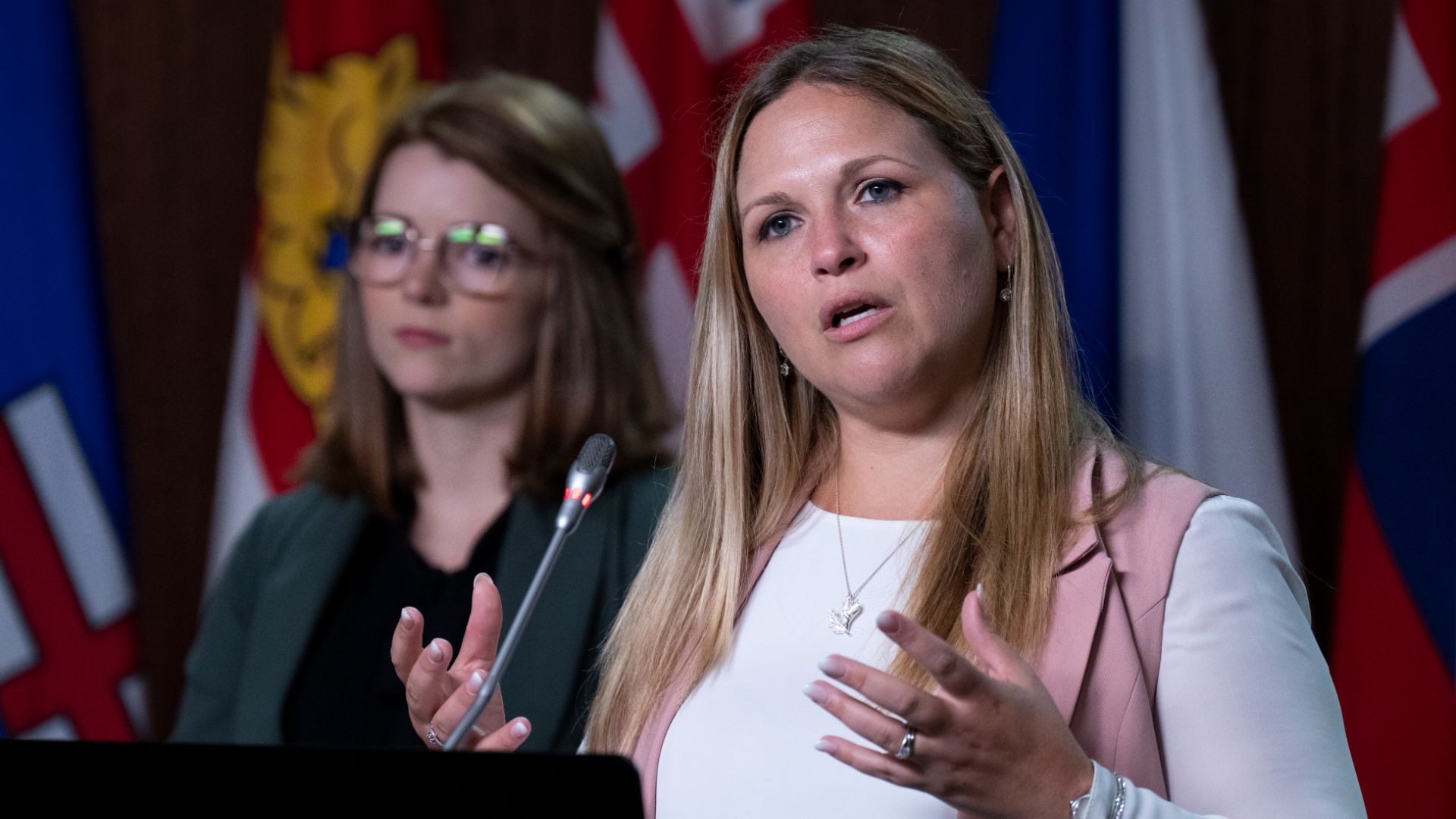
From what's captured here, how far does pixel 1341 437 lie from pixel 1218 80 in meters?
0.63

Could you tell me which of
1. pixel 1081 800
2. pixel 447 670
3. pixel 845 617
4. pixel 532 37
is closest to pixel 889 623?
pixel 1081 800

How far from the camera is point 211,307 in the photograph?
9.31 feet

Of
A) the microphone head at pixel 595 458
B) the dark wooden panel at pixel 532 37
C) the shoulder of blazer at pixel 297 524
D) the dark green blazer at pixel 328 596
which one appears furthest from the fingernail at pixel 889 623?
the dark wooden panel at pixel 532 37

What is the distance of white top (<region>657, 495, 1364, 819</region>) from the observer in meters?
1.18

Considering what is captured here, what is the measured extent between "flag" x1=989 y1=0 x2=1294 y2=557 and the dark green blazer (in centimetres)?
81

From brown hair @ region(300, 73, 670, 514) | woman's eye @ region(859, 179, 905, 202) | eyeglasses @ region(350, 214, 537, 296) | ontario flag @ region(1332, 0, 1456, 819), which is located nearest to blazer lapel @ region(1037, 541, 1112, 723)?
woman's eye @ region(859, 179, 905, 202)

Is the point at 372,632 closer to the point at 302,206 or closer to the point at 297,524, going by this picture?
the point at 297,524

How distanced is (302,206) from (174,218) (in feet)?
1.04

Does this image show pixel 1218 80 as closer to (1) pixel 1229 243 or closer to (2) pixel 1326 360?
(1) pixel 1229 243

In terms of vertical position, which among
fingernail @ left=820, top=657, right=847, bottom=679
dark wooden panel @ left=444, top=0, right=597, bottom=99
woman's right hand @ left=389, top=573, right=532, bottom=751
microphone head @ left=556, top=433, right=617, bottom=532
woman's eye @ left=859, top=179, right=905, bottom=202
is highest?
dark wooden panel @ left=444, top=0, right=597, bottom=99

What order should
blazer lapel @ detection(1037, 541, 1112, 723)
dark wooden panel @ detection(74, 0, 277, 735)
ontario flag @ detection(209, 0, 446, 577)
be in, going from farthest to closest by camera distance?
dark wooden panel @ detection(74, 0, 277, 735), ontario flag @ detection(209, 0, 446, 577), blazer lapel @ detection(1037, 541, 1112, 723)

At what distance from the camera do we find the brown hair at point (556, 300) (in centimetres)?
235

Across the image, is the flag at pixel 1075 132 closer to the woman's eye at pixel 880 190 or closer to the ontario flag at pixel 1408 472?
the ontario flag at pixel 1408 472

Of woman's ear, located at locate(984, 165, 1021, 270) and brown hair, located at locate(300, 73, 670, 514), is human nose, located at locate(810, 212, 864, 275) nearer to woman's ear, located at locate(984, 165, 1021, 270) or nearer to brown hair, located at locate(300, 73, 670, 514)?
woman's ear, located at locate(984, 165, 1021, 270)
